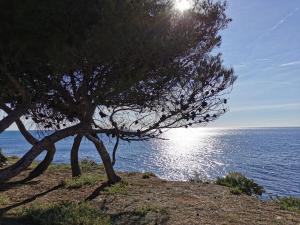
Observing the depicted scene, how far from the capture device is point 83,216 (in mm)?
9898

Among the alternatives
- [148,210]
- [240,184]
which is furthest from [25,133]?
[240,184]

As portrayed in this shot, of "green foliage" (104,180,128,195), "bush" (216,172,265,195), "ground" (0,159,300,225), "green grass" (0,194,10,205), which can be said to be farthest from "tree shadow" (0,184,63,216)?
"bush" (216,172,265,195)

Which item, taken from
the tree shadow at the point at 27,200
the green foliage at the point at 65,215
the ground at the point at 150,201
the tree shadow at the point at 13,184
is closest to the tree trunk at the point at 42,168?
the ground at the point at 150,201

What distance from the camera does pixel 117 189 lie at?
45.8 feet

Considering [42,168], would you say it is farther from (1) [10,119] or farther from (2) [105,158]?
(1) [10,119]

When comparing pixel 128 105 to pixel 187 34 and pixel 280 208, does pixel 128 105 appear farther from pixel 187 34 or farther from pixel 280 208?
pixel 280 208

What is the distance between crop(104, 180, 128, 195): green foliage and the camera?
44.5 feet

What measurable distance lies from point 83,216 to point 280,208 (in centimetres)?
628

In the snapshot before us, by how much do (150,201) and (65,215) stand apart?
3.17 metres

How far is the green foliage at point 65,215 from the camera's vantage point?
939 centimetres

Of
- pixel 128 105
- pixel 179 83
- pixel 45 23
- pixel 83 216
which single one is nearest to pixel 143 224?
pixel 83 216

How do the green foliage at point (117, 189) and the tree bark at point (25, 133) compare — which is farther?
the tree bark at point (25, 133)

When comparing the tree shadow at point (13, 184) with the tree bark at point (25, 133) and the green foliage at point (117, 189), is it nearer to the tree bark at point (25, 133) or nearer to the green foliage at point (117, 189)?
the tree bark at point (25, 133)

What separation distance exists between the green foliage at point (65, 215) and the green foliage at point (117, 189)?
2.41m
